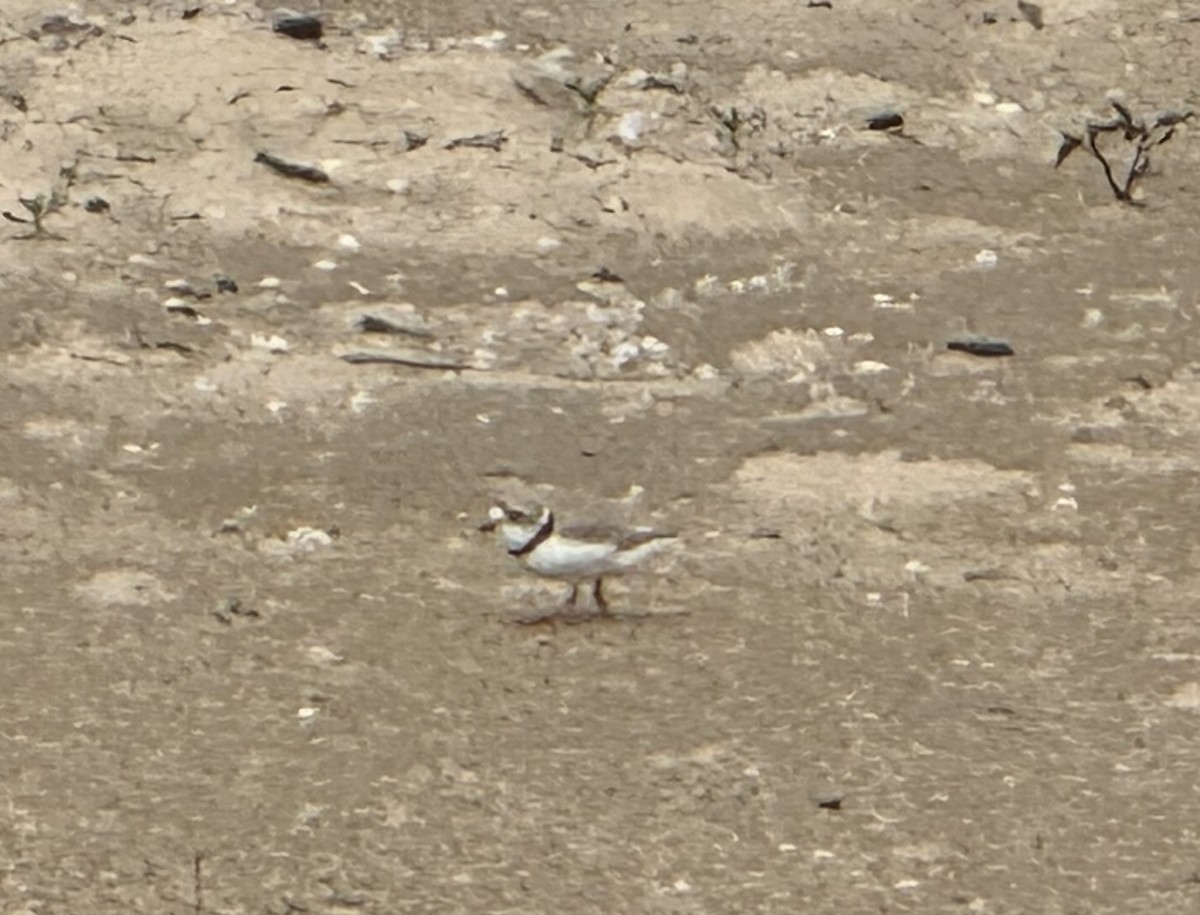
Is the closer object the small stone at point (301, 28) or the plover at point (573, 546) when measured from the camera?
the plover at point (573, 546)

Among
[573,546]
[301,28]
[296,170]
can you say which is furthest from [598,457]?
[301,28]

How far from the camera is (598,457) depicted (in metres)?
1.83

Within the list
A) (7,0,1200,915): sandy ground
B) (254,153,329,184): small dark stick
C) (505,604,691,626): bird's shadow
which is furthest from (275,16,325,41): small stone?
(505,604,691,626): bird's shadow

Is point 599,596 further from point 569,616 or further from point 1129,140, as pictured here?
point 1129,140


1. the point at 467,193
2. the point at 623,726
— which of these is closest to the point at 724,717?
the point at 623,726

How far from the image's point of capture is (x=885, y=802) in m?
1.75

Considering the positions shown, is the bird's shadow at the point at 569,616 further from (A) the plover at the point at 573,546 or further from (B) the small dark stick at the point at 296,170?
(B) the small dark stick at the point at 296,170

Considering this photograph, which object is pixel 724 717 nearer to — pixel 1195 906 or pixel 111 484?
pixel 1195 906

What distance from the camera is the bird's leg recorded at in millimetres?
1806

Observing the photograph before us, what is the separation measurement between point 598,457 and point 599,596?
137 millimetres

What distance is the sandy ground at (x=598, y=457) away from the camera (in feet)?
5.77

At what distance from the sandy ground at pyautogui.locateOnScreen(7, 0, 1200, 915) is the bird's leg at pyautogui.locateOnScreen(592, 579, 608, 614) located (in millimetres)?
11

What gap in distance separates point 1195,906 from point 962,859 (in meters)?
0.22

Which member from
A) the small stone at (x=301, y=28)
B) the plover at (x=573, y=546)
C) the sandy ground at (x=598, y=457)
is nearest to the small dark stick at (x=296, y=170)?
the sandy ground at (x=598, y=457)
